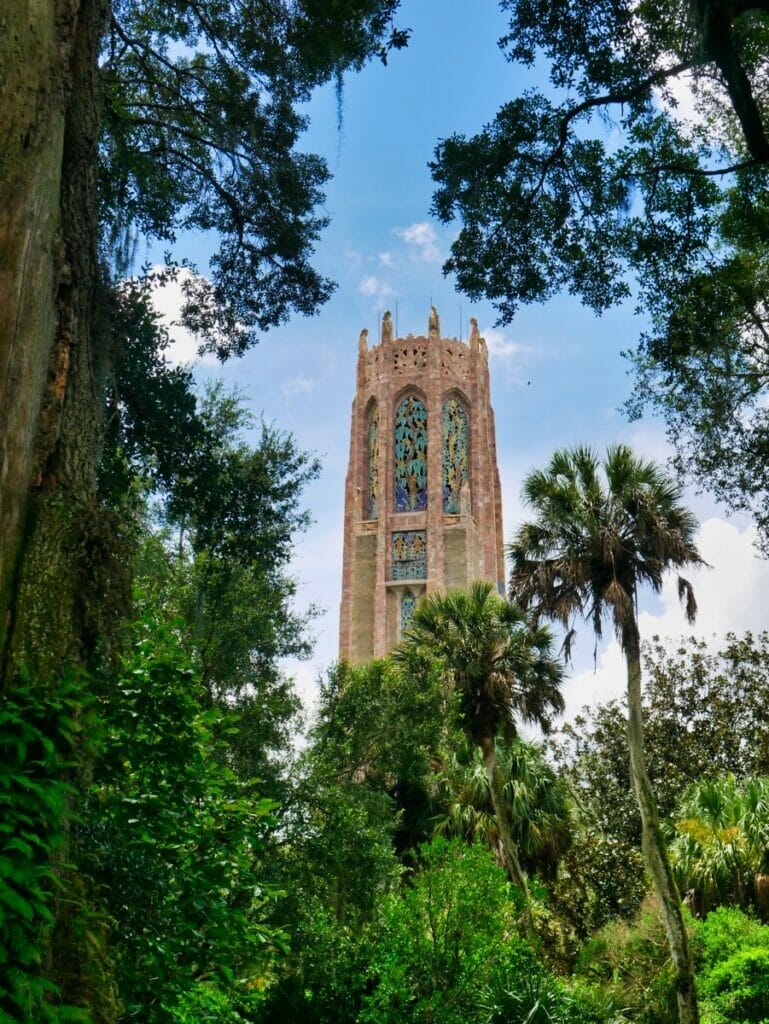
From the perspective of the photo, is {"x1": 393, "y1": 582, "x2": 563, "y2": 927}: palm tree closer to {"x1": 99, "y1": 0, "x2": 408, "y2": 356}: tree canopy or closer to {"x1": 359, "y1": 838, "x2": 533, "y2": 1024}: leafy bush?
{"x1": 359, "y1": 838, "x2": 533, "y2": 1024}: leafy bush

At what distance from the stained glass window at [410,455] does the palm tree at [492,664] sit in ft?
79.5

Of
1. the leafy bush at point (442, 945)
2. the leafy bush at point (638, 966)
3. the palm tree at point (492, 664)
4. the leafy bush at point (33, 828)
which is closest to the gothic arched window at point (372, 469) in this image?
the palm tree at point (492, 664)

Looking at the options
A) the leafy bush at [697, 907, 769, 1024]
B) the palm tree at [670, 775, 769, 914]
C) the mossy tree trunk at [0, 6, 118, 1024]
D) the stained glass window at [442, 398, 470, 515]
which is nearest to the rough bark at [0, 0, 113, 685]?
the mossy tree trunk at [0, 6, 118, 1024]

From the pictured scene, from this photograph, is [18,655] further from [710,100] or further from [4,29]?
[710,100]

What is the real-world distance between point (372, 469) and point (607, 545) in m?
31.5

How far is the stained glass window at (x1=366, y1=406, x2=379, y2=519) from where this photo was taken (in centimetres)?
4488

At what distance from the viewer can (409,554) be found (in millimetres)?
43062

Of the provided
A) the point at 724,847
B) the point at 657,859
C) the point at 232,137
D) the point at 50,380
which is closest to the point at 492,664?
the point at 724,847

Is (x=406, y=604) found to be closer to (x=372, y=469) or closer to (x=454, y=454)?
(x=372, y=469)

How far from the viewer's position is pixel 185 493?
9.48 metres

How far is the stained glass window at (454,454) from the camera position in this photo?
1740 inches

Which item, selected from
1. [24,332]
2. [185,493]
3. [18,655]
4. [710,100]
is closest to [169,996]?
[18,655]

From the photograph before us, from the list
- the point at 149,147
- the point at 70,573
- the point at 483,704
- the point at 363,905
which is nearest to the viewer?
the point at 70,573

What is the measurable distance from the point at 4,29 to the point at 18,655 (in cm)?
283
